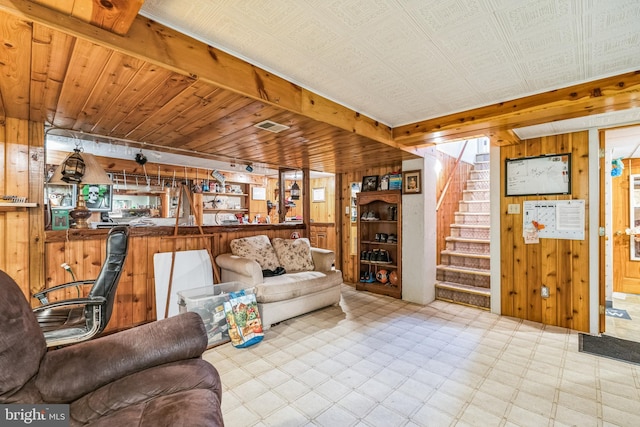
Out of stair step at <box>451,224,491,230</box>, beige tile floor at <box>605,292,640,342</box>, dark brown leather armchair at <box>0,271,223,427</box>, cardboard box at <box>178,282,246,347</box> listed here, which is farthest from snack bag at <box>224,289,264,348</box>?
beige tile floor at <box>605,292,640,342</box>

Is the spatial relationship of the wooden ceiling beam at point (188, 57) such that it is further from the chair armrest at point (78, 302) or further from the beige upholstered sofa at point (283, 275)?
the beige upholstered sofa at point (283, 275)

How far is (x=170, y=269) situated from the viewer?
126 inches

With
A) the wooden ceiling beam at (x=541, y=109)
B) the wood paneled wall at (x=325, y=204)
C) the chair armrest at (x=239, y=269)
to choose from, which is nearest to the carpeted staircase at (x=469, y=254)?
the wooden ceiling beam at (x=541, y=109)

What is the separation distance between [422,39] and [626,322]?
407 centimetres

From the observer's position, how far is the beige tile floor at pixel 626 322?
2.98 metres

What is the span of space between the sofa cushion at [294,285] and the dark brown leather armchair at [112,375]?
1599mm

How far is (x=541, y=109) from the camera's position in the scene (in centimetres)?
230

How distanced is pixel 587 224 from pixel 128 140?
16.5ft

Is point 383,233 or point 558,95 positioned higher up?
point 558,95

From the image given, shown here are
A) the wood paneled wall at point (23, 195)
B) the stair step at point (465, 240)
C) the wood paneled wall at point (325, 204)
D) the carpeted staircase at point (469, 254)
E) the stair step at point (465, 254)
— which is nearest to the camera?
the wood paneled wall at point (23, 195)

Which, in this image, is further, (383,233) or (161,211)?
(161,211)

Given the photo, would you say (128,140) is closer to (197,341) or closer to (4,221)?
(4,221)

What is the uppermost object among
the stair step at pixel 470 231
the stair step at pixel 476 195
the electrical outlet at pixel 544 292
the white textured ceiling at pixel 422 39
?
the white textured ceiling at pixel 422 39

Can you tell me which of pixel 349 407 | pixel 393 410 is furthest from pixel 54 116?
pixel 393 410
